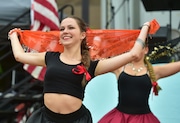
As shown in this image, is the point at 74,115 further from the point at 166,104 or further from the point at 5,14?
the point at 5,14

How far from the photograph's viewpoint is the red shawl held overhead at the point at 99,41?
3717 millimetres

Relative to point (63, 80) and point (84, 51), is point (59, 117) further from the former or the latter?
point (84, 51)

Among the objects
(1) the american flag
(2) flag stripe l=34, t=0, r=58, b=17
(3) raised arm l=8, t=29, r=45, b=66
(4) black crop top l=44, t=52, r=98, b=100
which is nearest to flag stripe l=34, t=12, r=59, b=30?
(1) the american flag

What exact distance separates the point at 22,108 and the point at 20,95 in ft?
0.71

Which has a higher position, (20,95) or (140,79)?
(140,79)

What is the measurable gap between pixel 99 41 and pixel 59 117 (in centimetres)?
105

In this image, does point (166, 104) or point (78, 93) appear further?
point (166, 104)

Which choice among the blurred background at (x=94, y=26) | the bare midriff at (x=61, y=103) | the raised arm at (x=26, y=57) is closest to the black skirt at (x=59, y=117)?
the bare midriff at (x=61, y=103)

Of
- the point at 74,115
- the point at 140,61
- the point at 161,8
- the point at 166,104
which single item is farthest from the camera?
the point at 161,8

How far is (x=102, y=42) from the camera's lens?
149 inches

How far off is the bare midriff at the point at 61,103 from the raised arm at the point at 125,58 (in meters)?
0.31

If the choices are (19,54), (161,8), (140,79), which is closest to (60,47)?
(19,54)

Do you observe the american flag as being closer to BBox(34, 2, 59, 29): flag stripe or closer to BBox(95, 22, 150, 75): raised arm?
BBox(34, 2, 59, 29): flag stripe

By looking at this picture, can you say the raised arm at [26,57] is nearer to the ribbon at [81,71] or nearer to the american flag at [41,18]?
the ribbon at [81,71]
